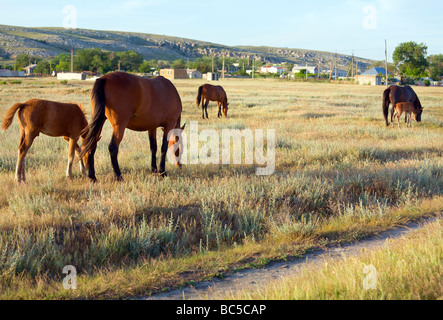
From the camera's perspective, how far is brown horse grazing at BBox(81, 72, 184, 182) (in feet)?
23.0

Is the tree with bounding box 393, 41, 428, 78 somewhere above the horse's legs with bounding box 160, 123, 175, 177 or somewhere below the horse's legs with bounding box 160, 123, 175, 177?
above

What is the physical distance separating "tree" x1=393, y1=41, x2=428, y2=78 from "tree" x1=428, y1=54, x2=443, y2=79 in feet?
47.3

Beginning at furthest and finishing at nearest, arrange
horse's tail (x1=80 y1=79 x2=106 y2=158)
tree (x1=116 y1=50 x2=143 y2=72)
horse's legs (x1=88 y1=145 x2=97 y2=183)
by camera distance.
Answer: tree (x1=116 y1=50 x2=143 y2=72) → horse's legs (x1=88 y1=145 x2=97 y2=183) → horse's tail (x1=80 y1=79 x2=106 y2=158)

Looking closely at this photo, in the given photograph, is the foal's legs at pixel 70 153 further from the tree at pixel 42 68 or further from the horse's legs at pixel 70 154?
the tree at pixel 42 68

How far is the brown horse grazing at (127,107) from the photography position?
23.0 feet

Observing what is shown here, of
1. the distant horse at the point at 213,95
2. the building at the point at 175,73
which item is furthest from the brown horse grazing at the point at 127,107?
the building at the point at 175,73

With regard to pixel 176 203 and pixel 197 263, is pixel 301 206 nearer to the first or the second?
pixel 176 203

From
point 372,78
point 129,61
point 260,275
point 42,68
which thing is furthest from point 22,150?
point 42,68

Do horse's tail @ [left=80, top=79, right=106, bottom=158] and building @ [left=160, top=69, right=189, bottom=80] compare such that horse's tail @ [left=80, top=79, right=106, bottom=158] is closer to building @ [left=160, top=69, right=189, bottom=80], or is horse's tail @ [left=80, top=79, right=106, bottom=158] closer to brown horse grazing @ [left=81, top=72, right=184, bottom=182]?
brown horse grazing @ [left=81, top=72, right=184, bottom=182]

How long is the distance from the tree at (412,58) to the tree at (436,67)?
14.4 metres

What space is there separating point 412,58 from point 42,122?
117 metres

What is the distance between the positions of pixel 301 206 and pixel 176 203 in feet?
6.90

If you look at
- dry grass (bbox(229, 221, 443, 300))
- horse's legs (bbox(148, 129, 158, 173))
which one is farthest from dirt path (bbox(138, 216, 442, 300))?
horse's legs (bbox(148, 129, 158, 173))

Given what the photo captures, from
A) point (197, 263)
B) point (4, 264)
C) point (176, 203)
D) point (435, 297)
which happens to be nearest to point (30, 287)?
point (4, 264)
